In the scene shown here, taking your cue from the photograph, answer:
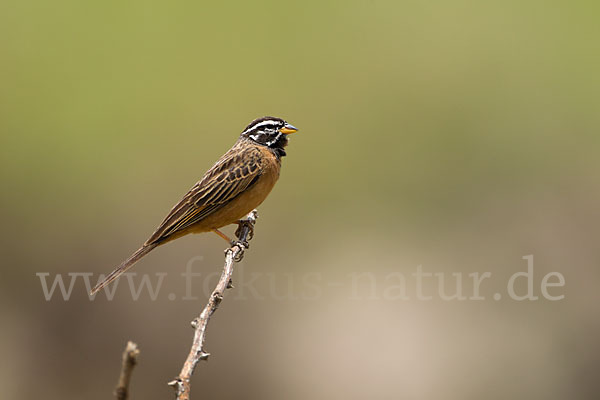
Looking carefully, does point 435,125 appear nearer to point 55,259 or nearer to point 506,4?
point 506,4

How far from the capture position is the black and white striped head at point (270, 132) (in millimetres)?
8516

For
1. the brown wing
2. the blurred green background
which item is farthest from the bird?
the blurred green background

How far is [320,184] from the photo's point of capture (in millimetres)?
14172

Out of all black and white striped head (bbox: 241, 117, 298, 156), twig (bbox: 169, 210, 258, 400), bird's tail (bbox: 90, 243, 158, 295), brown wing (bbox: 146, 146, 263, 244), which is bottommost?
twig (bbox: 169, 210, 258, 400)

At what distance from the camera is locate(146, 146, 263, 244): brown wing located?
7750mm

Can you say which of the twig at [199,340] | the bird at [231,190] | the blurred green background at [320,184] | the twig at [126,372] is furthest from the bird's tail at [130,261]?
the twig at [126,372]

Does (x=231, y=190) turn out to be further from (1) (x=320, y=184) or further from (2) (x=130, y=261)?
(1) (x=320, y=184)

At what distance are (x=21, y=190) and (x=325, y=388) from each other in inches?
236

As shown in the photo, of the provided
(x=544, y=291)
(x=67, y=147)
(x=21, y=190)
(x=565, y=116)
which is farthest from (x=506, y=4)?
(x=21, y=190)

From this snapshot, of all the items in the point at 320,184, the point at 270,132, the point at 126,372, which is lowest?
the point at 126,372

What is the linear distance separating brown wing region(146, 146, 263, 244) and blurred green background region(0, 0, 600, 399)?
3.77 meters

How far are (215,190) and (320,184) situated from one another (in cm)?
628

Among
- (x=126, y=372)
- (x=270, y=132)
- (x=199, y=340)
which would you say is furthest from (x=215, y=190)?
(x=126, y=372)

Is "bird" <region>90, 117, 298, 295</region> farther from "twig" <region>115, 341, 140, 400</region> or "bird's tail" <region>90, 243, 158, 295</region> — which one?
"twig" <region>115, 341, 140, 400</region>
